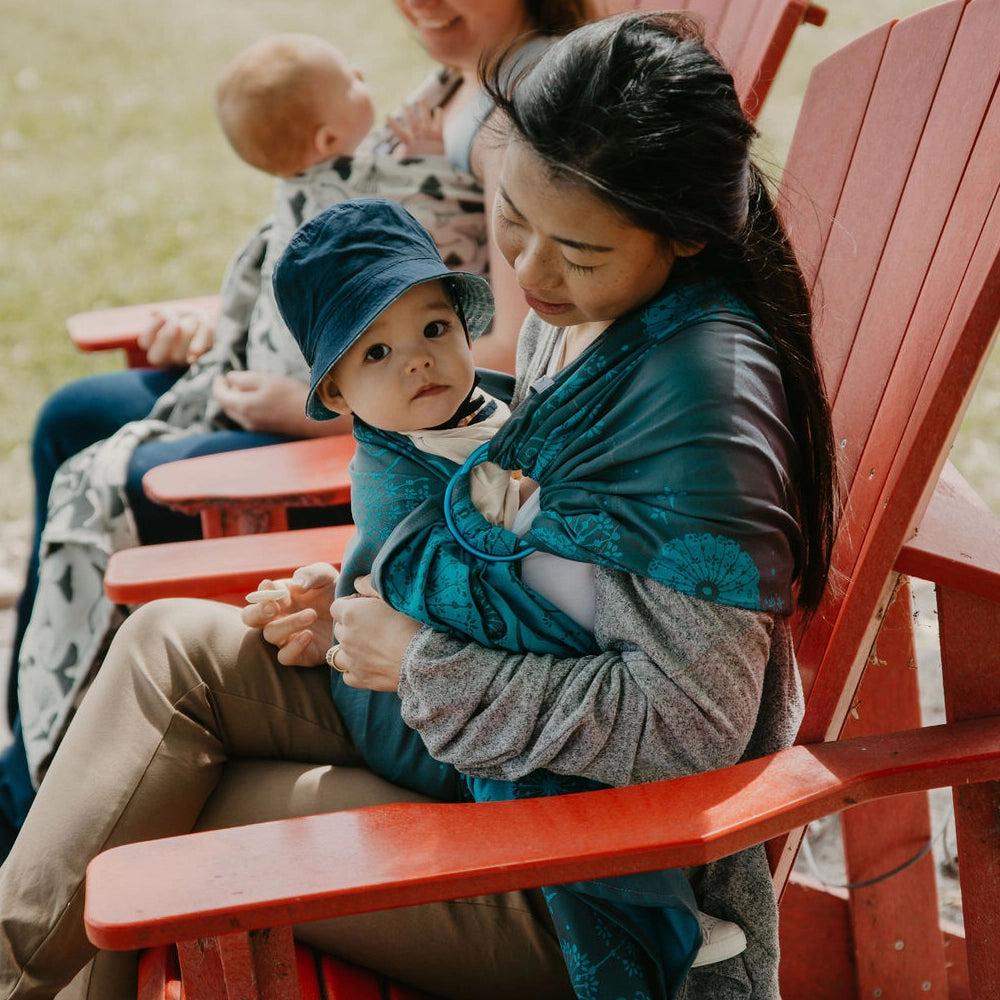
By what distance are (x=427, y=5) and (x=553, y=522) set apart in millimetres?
1346

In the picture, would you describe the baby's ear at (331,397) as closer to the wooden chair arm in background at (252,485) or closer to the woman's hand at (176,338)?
the wooden chair arm in background at (252,485)

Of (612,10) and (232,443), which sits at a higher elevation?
(612,10)

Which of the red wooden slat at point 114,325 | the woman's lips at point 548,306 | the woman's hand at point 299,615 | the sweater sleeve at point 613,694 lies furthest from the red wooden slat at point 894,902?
the red wooden slat at point 114,325

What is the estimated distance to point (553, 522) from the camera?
1354mm

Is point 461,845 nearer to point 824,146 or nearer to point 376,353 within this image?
point 376,353

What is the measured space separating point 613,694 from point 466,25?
150 cm

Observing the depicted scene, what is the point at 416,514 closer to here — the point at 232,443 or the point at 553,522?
the point at 553,522

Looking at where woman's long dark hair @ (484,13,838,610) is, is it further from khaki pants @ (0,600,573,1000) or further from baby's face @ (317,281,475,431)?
khaki pants @ (0,600,573,1000)

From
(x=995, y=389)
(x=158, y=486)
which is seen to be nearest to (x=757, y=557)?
(x=158, y=486)

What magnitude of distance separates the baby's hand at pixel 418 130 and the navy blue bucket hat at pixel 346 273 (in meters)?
0.96

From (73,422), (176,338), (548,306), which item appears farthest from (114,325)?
(548,306)

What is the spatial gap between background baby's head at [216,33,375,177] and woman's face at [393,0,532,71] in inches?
7.9

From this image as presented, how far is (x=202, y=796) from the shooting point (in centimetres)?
162

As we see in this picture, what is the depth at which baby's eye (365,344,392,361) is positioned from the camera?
4.93 feet
